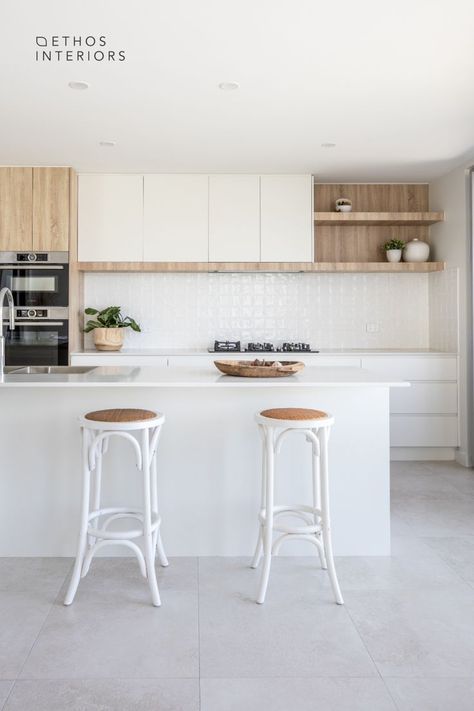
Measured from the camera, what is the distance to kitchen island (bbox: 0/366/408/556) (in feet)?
9.66

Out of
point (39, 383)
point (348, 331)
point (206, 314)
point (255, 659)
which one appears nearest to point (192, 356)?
point (206, 314)

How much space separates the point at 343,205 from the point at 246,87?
2169 millimetres

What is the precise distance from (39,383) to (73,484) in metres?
0.60

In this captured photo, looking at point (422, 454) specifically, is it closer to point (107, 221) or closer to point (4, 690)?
point (107, 221)

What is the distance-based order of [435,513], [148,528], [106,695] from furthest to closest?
[435,513]
[148,528]
[106,695]

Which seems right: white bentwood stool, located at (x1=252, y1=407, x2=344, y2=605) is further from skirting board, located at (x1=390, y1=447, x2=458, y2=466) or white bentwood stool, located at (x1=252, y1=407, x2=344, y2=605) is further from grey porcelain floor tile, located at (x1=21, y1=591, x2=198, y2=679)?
skirting board, located at (x1=390, y1=447, x2=458, y2=466)

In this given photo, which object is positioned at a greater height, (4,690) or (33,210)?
(33,210)

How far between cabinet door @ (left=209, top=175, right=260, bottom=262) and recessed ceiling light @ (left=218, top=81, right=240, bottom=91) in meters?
1.77

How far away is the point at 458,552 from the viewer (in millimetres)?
3008

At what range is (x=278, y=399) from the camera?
298cm

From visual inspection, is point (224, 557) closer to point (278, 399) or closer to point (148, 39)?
point (278, 399)

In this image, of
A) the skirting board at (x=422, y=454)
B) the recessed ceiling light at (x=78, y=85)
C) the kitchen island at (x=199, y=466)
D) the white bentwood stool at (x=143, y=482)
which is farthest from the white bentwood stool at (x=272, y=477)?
the skirting board at (x=422, y=454)

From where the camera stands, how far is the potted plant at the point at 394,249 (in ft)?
17.4

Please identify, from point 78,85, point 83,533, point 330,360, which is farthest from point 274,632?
point 330,360
